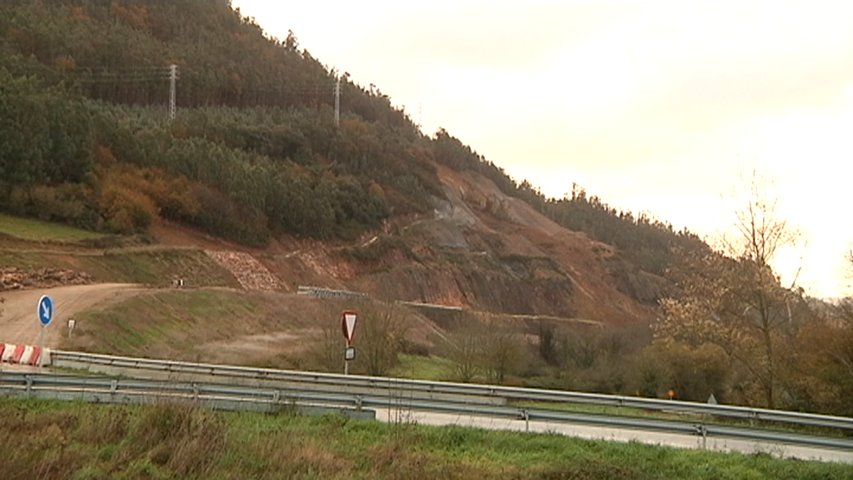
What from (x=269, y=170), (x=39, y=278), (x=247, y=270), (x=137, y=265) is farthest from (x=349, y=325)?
(x=269, y=170)

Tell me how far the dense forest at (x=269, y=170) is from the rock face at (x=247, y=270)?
7.00 m

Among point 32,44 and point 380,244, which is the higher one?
point 32,44

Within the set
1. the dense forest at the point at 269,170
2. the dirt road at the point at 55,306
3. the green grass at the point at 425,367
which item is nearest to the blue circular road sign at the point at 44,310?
the dirt road at the point at 55,306

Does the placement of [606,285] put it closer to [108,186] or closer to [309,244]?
[309,244]

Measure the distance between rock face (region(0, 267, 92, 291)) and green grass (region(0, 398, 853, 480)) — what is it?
33.3m

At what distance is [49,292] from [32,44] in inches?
2897

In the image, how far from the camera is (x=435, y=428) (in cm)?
1719

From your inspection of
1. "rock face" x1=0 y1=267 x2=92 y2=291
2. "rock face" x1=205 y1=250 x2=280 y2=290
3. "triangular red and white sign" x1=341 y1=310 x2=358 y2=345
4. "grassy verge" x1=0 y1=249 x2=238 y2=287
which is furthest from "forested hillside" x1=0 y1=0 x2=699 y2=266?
"triangular red and white sign" x1=341 y1=310 x2=358 y2=345

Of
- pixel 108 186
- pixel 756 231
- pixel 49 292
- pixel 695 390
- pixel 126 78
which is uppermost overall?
pixel 126 78

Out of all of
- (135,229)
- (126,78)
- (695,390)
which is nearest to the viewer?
(695,390)

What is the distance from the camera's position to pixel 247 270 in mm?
76875

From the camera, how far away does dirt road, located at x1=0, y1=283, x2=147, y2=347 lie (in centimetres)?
3812

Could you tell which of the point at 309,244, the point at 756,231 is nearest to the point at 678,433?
the point at 756,231

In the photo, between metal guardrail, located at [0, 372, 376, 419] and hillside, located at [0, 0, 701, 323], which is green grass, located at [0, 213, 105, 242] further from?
metal guardrail, located at [0, 372, 376, 419]
